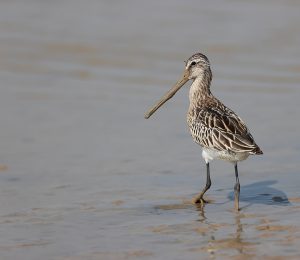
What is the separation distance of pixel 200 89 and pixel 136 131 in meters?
1.90

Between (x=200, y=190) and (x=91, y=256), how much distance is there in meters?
2.44

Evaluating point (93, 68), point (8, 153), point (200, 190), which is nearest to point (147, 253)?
point (200, 190)

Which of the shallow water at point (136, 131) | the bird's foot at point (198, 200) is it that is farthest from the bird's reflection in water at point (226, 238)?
the bird's foot at point (198, 200)

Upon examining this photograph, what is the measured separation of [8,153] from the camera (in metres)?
10.9

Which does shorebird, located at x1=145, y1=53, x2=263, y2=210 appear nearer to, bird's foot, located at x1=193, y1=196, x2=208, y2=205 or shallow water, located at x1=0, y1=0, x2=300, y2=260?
bird's foot, located at x1=193, y1=196, x2=208, y2=205

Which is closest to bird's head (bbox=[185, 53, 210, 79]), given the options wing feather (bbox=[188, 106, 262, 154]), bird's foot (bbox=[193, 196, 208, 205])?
wing feather (bbox=[188, 106, 262, 154])

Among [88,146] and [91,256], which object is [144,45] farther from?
[91,256]

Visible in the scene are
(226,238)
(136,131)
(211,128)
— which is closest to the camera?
(226,238)

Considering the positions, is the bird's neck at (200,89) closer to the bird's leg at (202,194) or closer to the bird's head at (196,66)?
the bird's head at (196,66)

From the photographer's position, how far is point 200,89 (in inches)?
400

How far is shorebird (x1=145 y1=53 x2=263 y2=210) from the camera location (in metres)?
9.07

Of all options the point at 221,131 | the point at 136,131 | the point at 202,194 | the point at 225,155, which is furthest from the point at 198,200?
the point at 136,131

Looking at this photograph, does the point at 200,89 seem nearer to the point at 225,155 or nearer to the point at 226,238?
the point at 225,155

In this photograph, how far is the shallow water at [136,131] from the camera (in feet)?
26.9
